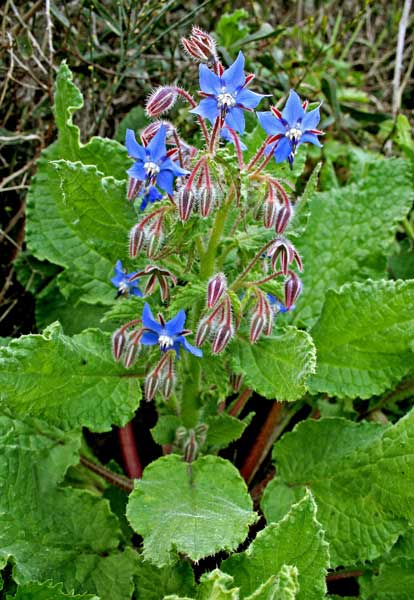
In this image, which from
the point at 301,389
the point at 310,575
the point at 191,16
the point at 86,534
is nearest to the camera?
the point at 310,575

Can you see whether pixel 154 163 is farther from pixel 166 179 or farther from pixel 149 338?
pixel 149 338

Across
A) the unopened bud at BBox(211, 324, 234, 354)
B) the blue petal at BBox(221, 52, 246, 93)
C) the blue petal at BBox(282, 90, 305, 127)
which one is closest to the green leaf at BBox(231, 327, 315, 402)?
the unopened bud at BBox(211, 324, 234, 354)

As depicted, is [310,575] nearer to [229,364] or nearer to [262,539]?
[262,539]

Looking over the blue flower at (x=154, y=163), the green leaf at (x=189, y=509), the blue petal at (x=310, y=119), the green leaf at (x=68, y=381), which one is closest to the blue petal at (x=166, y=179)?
the blue flower at (x=154, y=163)

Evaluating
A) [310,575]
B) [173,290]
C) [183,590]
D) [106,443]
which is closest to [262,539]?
[310,575]

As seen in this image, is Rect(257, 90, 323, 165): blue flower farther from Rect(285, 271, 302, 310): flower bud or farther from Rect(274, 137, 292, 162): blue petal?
Rect(285, 271, 302, 310): flower bud
